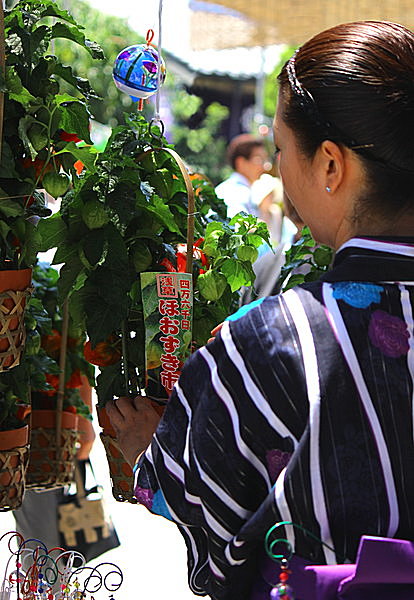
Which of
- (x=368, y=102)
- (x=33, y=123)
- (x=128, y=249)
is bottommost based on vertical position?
(x=128, y=249)

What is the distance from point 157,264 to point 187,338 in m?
0.17

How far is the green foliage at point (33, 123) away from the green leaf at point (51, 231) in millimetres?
15

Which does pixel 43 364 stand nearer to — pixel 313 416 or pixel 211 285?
pixel 211 285

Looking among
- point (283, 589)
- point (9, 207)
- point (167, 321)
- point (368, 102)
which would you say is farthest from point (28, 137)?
point (283, 589)

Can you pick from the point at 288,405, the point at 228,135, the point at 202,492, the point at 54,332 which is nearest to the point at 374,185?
the point at 288,405

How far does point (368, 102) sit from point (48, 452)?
1144 mm

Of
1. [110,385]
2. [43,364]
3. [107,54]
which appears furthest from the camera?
[107,54]

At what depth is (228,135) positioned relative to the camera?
19266 millimetres

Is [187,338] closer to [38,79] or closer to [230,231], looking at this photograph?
[230,231]

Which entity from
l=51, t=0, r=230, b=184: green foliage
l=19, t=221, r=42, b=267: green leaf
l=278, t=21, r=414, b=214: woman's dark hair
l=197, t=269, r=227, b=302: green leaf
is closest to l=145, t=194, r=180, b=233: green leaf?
l=197, t=269, r=227, b=302: green leaf

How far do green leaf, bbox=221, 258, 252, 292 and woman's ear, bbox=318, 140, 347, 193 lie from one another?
1.45ft

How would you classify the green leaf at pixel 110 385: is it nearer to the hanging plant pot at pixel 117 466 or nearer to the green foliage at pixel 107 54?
the hanging plant pot at pixel 117 466

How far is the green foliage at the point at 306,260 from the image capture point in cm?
159

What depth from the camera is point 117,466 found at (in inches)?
60.0
